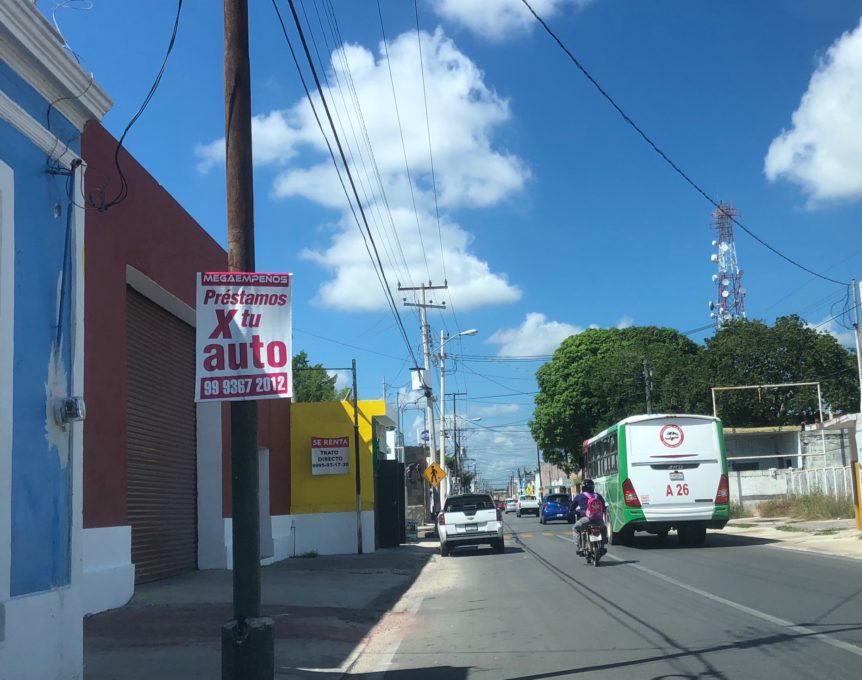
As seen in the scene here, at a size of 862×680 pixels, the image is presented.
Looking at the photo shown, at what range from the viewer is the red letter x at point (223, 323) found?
22.7 ft

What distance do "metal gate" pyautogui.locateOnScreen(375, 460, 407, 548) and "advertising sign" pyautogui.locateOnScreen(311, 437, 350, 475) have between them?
3.55 m

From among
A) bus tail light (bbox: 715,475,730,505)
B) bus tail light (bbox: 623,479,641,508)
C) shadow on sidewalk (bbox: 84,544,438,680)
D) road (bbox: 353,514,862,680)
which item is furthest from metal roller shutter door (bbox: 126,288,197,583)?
bus tail light (bbox: 715,475,730,505)

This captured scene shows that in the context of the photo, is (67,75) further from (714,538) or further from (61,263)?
(714,538)

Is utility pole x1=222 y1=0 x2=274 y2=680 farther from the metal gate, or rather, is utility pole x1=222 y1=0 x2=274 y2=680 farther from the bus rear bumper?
the metal gate

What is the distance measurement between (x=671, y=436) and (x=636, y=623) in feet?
38.7

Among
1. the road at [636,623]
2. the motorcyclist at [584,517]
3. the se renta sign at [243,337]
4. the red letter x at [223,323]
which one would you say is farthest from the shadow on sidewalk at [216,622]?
the motorcyclist at [584,517]

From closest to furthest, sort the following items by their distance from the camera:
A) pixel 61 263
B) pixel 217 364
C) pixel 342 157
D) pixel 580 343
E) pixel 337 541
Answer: pixel 217 364
pixel 61 263
pixel 342 157
pixel 337 541
pixel 580 343

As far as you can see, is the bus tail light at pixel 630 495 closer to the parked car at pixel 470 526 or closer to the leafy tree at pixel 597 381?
the parked car at pixel 470 526

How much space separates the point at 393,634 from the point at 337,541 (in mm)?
15175

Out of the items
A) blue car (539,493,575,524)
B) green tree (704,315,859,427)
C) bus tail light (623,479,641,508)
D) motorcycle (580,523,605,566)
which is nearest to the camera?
motorcycle (580,523,605,566)

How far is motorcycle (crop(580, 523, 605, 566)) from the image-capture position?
59.8 feet

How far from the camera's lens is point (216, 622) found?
1109 centimetres

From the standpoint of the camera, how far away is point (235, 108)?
7234 mm

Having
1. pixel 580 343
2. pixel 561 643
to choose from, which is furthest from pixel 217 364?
pixel 580 343
